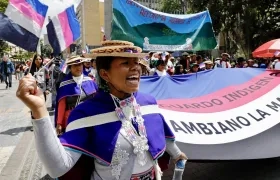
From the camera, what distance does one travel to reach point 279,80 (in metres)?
5.34

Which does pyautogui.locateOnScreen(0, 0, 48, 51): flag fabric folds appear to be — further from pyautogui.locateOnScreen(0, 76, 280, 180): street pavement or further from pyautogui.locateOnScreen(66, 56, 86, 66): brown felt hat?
pyautogui.locateOnScreen(0, 76, 280, 180): street pavement

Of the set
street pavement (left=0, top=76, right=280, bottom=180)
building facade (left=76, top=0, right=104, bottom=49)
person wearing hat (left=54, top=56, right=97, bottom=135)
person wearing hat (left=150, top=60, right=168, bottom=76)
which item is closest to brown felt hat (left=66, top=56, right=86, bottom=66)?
person wearing hat (left=54, top=56, right=97, bottom=135)

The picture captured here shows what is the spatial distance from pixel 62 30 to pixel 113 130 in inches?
82.6

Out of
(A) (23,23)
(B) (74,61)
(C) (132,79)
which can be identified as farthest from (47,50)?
(C) (132,79)

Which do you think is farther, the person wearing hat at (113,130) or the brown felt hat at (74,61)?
the brown felt hat at (74,61)

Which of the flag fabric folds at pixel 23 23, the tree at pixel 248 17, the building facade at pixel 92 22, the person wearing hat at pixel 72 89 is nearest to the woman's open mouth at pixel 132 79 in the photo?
the flag fabric folds at pixel 23 23

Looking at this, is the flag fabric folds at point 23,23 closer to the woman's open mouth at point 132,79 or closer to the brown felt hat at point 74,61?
the woman's open mouth at point 132,79

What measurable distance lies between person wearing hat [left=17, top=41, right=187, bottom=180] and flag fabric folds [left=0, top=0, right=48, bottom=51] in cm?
41

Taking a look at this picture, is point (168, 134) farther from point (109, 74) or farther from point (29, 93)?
point (29, 93)

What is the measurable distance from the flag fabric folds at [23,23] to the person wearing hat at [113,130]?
413 mm

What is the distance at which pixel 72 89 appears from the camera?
4668mm

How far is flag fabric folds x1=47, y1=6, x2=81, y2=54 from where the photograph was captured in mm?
3389

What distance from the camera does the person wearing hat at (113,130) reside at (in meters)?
1.88

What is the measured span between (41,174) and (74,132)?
3405 millimetres
